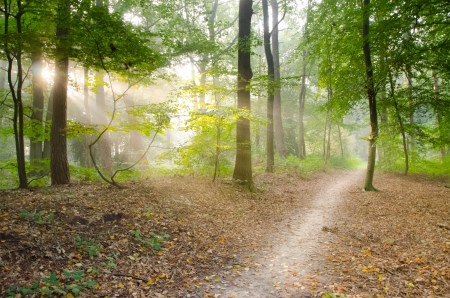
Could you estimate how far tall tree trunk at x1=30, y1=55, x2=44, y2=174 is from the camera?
341 inches

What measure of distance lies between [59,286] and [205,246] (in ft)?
8.71

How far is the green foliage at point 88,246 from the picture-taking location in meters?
4.07

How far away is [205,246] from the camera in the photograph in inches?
206

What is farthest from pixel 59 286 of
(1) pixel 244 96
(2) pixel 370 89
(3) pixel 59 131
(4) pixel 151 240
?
(2) pixel 370 89

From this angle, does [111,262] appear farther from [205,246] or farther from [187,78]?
[187,78]

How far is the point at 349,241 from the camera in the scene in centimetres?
552

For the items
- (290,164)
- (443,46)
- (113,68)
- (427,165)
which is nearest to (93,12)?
(113,68)

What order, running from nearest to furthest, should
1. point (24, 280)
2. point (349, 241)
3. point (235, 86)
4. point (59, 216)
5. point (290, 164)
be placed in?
1. point (24, 280)
2. point (59, 216)
3. point (349, 241)
4. point (235, 86)
5. point (290, 164)

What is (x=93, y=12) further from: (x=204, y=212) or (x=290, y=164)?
(x=290, y=164)

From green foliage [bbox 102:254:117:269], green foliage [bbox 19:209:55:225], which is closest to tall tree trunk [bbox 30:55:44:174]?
green foliage [bbox 19:209:55:225]

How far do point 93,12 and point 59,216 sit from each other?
14.2ft

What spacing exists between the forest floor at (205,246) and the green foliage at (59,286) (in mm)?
13

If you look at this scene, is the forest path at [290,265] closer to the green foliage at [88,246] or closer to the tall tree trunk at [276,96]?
the green foliage at [88,246]

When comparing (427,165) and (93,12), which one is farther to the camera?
(427,165)
